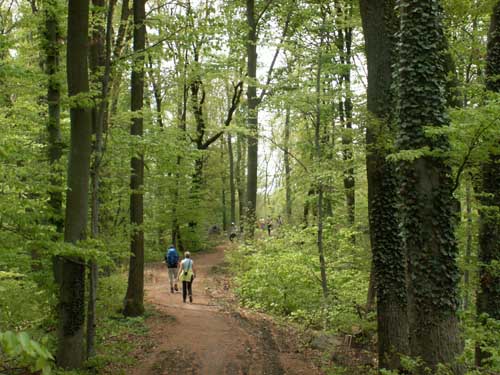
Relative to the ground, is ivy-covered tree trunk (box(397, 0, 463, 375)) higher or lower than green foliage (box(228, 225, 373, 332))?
higher

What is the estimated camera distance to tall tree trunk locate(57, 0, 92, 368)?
723 cm

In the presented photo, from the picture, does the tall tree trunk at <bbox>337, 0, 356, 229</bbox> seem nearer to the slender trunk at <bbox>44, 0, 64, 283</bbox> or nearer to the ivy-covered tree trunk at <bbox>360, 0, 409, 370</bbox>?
the ivy-covered tree trunk at <bbox>360, 0, 409, 370</bbox>

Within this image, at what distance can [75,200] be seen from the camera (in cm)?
734

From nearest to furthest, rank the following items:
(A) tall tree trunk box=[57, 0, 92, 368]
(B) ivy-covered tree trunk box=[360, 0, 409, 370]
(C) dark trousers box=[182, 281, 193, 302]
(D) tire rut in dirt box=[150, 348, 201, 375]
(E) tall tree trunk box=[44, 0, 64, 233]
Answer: (B) ivy-covered tree trunk box=[360, 0, 409, 370] < (A) tall tree trunk box=[57, 0, 92, 368] < (D) tire rut in dirt box=[150, 348, 201, 375] < (E) tall tree trunk box=[44, 0, 64, 233] < (C) dark trousers box=[182, 281, 193, 302]

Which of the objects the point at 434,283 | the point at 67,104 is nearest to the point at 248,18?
the point at 67,104

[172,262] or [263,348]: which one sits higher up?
[172,262]

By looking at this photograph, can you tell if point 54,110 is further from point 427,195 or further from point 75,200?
point 427,195

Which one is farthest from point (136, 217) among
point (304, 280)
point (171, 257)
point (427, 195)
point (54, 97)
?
point (427, 195)

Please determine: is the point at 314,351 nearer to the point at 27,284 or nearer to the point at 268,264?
the point at 268,264

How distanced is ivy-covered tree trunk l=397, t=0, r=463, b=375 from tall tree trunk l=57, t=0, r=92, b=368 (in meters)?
5.05

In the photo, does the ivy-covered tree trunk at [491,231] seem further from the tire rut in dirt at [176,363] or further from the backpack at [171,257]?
the backpack at [171,257]

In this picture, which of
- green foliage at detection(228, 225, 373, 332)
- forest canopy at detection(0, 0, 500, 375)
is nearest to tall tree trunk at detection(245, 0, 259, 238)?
forest canopy at detection(0, 0, 500, 375)

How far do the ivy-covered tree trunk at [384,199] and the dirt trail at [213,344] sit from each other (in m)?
2.17

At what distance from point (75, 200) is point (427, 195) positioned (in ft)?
18.0
